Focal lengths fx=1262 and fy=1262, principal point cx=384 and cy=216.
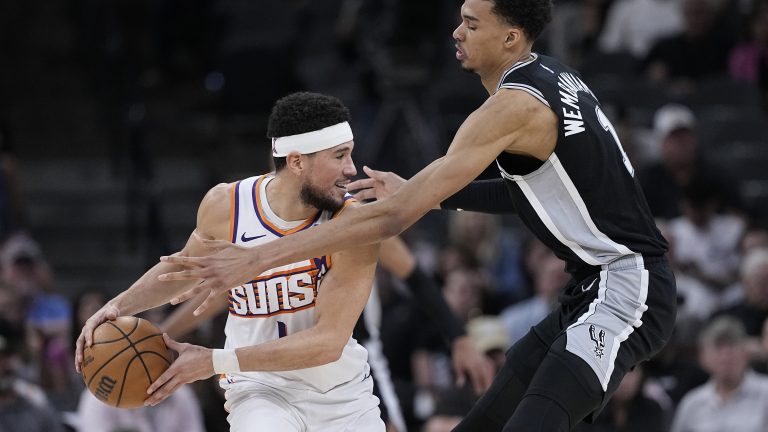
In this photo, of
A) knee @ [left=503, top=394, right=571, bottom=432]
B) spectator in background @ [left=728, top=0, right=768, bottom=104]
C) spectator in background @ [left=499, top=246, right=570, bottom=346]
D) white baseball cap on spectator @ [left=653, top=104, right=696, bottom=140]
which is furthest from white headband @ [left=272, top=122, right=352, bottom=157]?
spectator in background @ [left=728, top=0, right=768, bottom=104]

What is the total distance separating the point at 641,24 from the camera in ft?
39.7

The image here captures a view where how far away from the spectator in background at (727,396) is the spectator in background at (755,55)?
12.1 ft

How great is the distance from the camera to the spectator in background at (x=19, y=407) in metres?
8.36

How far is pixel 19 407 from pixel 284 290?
3835 mm

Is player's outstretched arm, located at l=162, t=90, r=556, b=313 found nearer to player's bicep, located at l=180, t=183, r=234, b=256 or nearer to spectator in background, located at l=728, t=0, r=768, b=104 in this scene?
player's bicep, located at l=180, t=183, r=234, b=256

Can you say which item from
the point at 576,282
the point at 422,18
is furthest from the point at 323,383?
the point at 422,18

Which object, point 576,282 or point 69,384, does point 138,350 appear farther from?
point 69,384

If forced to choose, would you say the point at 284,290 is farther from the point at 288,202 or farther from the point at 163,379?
the point at 163,379

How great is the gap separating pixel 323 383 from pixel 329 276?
1.57 feet

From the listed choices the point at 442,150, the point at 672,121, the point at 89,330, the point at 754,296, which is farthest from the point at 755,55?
the point at 89,330

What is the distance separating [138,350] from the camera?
16.5ft

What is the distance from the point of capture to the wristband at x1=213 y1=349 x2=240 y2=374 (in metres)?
4.96

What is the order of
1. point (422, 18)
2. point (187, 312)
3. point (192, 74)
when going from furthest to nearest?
point (192, 74)
point (422, 18)
point (187, 312)

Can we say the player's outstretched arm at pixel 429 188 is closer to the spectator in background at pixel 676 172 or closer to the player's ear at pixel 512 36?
the player's ear at pixel 512 36
